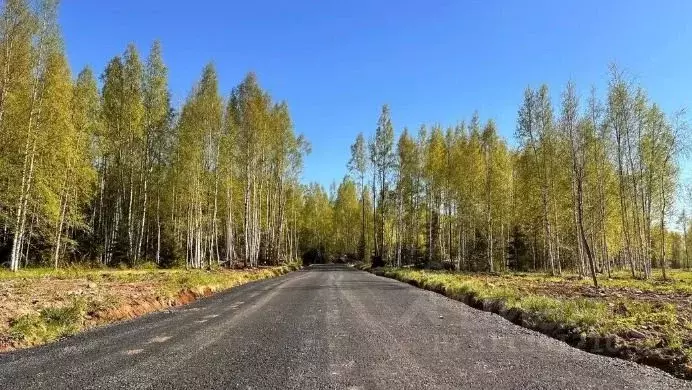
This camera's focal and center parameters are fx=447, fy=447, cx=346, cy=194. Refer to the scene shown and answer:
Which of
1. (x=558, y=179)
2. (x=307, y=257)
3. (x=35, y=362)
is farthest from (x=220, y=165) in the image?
(x=307, y=257)

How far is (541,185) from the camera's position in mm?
32938

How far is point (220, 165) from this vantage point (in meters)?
34.9

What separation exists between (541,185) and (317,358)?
3034cm

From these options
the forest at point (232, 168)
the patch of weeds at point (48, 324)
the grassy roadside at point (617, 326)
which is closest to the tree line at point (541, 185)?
the forest at point (232, 168)

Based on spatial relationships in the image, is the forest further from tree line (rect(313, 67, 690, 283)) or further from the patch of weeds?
the patch of weeds

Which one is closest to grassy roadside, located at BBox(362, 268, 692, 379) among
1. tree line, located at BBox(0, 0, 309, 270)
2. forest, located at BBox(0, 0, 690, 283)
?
forest, located at BBox(0, 0, 690, 283)

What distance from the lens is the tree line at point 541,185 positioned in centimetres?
2900

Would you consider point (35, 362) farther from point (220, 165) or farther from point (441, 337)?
point (220, 165)

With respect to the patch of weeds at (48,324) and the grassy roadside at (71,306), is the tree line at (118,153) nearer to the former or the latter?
the grassy roadside at (71,306)

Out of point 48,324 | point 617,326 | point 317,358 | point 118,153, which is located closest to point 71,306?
point 48,324

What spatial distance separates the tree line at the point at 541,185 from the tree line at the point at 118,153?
13.1 metres

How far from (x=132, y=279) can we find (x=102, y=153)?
19.4m

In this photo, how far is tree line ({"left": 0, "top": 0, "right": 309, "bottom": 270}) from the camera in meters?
21.0

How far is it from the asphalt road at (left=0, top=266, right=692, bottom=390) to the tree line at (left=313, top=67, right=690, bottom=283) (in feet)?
44.9
